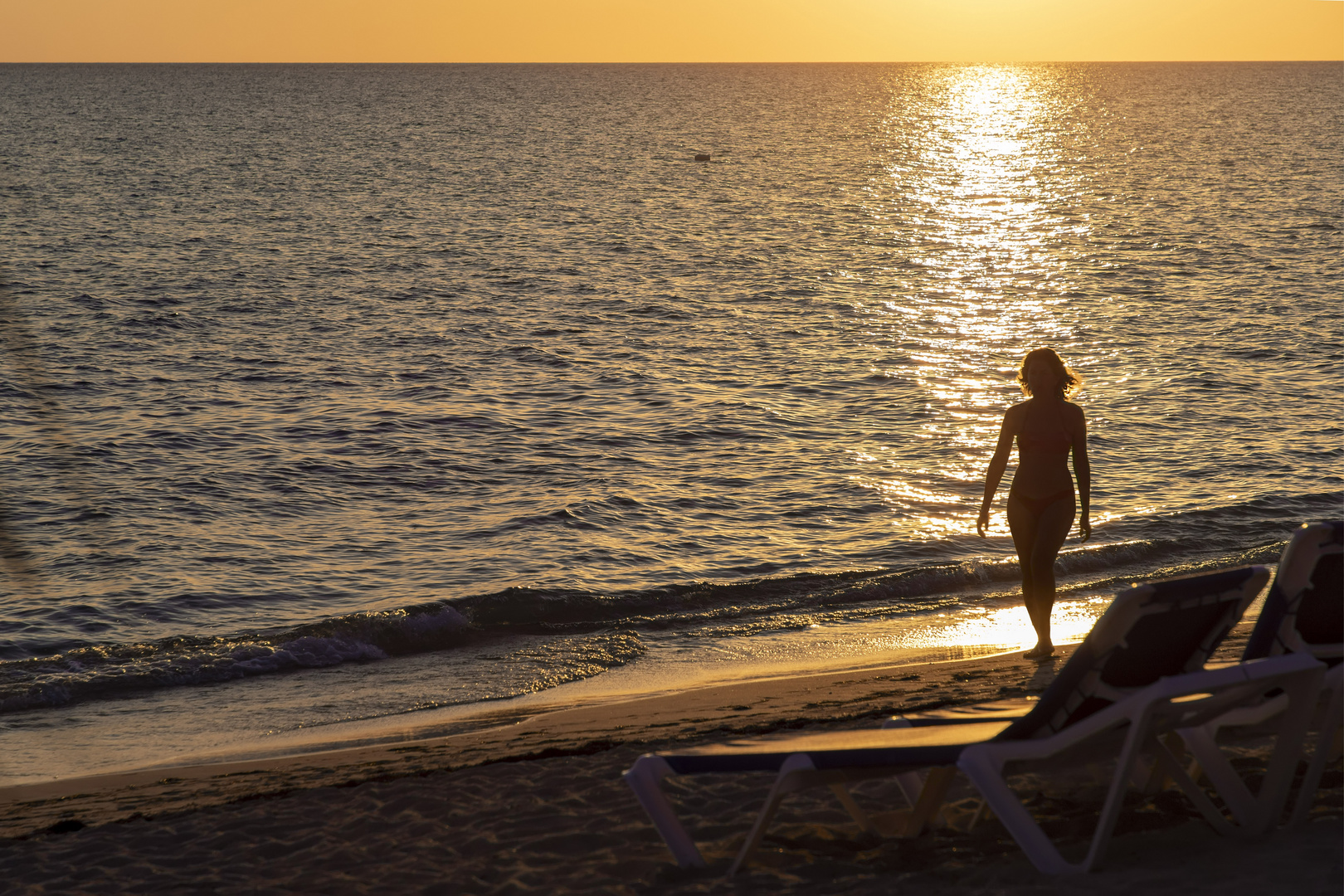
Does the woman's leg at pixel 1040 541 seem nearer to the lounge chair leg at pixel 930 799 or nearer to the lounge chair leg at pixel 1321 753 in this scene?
the lounge chair leg at pixel 1321 753

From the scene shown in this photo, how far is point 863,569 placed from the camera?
11398mm

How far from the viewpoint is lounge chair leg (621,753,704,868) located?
4145 mm

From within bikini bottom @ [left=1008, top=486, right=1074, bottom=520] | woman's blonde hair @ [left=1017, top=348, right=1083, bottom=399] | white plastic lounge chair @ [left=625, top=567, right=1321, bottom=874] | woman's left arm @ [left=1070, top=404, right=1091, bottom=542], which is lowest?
white plastic lounge chair @ [left=625, top=567, right=1321, bottom=874]

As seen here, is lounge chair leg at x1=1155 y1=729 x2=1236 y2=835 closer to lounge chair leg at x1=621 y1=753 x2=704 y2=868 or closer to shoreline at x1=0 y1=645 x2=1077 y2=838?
lounge chair leg at x1=621 y1=753 x2=704 y2=868

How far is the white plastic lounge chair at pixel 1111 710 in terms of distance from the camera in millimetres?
3752

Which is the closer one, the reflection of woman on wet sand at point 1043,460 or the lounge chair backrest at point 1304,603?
the lounge chair backrest at point 1304,603

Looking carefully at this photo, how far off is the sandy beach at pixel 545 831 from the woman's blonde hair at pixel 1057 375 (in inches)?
67.3

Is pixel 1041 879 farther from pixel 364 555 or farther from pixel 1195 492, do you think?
pixel 1195 492

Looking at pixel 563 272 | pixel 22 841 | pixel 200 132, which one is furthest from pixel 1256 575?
pixel 200 132

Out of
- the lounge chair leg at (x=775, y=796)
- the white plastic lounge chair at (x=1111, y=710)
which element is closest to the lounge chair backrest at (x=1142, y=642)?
the white plastic lounge chair at (x=1111, y=710)

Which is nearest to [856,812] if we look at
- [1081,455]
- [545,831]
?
[545,831]

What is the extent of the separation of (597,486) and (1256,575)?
35.7 feet

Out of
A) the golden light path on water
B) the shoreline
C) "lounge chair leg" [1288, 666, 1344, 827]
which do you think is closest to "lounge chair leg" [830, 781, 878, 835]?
"lounge chair leg" [1288, 666, 1344, 827]

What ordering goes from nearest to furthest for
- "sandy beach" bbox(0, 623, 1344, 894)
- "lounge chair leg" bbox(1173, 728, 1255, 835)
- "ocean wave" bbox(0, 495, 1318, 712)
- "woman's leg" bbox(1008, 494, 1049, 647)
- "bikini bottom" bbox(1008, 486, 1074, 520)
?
"sandy beach" bbox(0, 623, 1344, 894) < "lounge chair leg" bbox(1173, 728, 1255, 835) < "bikini bottom" bbox(1008, 486, 1074, 520) < "woman's leg" bbox(1008, 494, 1049, 647) < "ocean wave" bbox(0, 495, 1318, 712)
